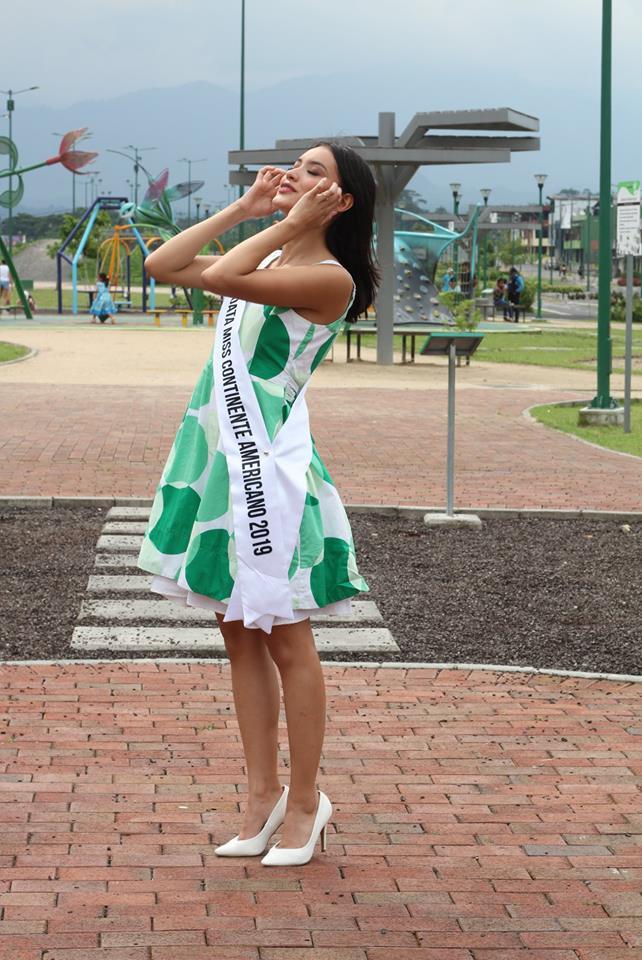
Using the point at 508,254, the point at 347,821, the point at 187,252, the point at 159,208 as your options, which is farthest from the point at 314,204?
the point at 508,254

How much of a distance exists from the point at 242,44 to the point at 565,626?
4916 centimetres

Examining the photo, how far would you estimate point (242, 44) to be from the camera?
53.9 metres

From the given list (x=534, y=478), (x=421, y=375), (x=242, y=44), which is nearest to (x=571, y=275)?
(x=242, y=44)

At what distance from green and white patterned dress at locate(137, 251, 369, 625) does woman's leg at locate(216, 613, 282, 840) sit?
0.15 meters

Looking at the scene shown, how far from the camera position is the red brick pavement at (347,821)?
11.9 ft

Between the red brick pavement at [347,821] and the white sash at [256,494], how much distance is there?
0.70 m

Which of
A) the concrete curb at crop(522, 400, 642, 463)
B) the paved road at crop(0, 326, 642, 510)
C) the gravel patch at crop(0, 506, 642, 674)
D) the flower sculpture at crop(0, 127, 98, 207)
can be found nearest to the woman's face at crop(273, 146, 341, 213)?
the gravel patch at crop(0, 506, 642, 674)

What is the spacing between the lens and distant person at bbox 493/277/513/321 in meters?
51.5

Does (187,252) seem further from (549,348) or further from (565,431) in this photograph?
(549,348)

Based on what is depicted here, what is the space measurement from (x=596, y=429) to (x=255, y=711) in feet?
43.1

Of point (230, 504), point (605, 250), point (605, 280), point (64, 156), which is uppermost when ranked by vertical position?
point (64, 156)

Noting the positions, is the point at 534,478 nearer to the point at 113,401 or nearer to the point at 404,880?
the point at 113,401

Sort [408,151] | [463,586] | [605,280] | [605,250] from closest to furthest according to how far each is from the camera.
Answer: [463,586] → [605,280] → [605,250] → [408,151]

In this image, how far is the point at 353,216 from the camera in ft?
13.3
